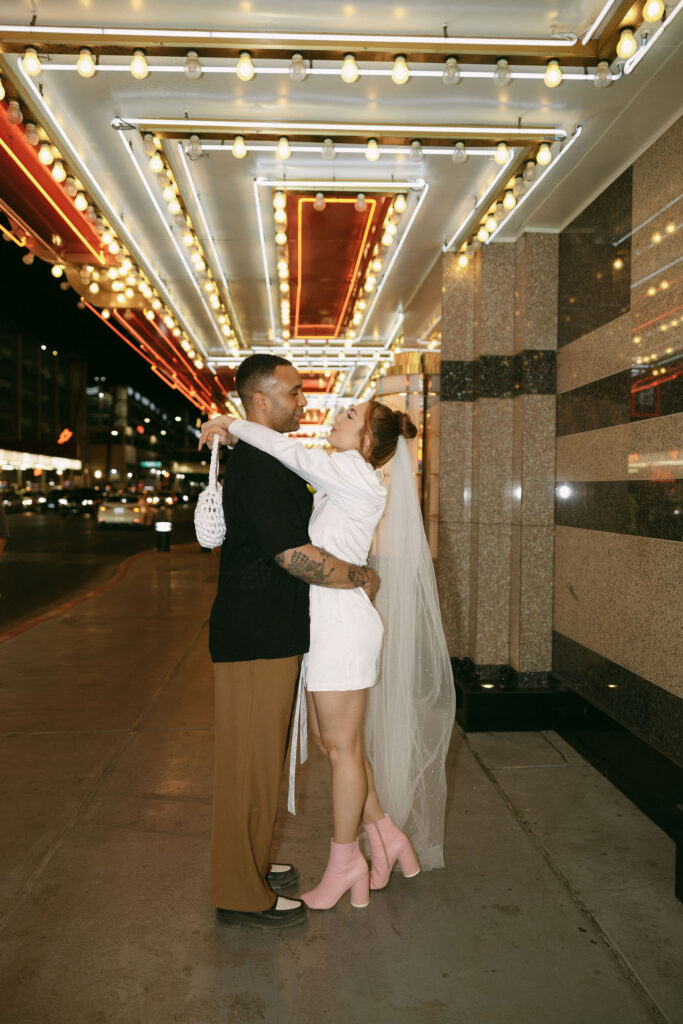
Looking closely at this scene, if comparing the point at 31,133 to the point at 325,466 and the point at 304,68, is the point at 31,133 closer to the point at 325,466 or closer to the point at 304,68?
the point at 304,68

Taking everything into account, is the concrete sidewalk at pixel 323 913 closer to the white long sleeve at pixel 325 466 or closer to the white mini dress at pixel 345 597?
the white mini dress at pixel 345 597

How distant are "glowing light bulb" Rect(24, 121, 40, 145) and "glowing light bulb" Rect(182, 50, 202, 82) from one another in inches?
54.5

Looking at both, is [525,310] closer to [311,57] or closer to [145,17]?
[311,57]

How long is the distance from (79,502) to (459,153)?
3919 centimetres

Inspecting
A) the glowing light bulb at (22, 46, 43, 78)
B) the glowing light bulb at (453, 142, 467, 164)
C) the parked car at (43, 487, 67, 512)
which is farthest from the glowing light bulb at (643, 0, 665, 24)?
the parked car at (43, 487, 67, 512)

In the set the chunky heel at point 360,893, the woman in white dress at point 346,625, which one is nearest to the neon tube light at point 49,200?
the woman in white dress at point 346,625

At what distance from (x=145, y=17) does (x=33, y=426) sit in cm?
6792

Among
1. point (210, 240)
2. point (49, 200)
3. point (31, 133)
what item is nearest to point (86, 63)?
point (31, 133)

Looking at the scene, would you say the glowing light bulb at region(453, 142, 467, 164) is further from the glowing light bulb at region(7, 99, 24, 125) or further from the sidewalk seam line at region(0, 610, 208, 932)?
the sidewalk seam line at region(0, 610, 208, 932)

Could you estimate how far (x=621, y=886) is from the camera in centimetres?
322

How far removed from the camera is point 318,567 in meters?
2.69

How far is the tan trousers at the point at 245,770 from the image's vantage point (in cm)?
280

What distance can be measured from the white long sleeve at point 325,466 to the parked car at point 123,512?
27549mm

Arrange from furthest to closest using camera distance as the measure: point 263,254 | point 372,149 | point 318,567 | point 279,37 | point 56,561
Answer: point 56,561
point 263,254
point 372,149
point 279,37
point 318,567
